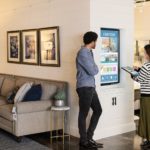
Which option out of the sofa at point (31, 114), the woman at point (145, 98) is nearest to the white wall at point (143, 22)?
the sofa at point (31, 114)

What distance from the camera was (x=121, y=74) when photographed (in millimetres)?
5621

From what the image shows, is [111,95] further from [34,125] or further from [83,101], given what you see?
[34,125]

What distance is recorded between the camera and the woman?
454 centimetres

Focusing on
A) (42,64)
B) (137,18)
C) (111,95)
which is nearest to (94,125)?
(111,95)

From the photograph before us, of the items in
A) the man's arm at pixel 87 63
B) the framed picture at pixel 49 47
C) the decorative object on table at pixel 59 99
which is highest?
the framed picture at pixel 49 47

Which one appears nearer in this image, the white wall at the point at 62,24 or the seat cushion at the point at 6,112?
the seat cushion at the point at 6,112

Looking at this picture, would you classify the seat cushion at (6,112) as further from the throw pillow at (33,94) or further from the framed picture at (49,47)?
the framed picture at (49,47)

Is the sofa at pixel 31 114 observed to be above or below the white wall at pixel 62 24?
below

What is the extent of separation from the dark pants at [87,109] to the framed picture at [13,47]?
260 cm

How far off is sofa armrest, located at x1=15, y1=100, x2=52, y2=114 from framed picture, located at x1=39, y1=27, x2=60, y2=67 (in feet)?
2.64

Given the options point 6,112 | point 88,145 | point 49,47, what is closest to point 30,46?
point 49,47

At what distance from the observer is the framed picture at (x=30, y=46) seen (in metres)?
6.19

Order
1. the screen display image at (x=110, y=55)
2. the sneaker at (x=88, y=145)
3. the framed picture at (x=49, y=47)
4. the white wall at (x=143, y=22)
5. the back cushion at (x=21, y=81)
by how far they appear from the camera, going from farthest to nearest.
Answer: the white wall at (x=143, y=22)
the back cushion at (x=21, y=81)
the framed picture at (x=49, y=47)
the screen display image at (x=110, y=55)
the sneaker at (x=88, y=145)

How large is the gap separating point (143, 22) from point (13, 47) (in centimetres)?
383
